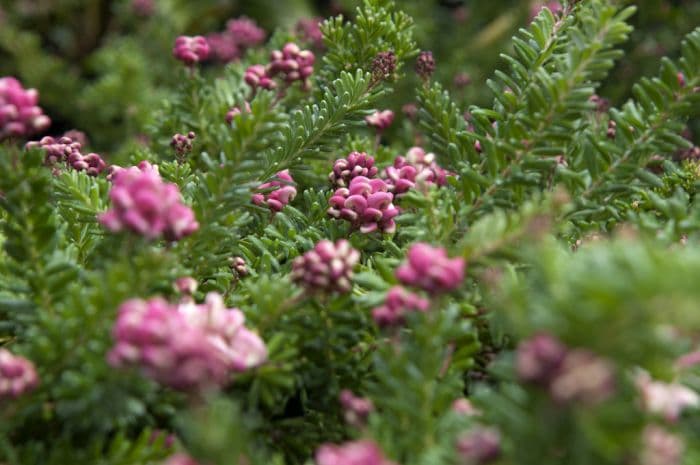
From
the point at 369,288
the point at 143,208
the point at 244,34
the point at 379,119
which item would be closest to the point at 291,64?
the point at 379,119

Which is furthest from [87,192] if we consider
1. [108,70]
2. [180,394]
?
[108,70]

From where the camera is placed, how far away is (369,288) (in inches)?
32.6

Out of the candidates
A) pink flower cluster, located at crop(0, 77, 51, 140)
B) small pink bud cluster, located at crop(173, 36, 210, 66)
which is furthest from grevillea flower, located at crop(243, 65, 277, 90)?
pink flower cluster, located at crop(0, 77, 51, 140)

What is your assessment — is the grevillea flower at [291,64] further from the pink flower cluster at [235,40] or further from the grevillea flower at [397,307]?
the pink flower cluster at [235,40]

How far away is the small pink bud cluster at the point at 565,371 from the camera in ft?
1.55

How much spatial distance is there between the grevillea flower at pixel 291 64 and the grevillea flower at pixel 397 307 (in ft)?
1.91

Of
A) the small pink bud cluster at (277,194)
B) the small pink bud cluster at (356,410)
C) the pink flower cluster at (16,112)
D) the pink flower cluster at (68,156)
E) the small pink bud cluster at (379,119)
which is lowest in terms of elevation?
the small pink bud cluster at (356,410)

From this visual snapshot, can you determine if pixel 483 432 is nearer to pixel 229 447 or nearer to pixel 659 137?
pixel 229 447

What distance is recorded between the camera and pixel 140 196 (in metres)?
0.63

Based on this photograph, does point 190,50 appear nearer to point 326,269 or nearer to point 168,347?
point 326,269

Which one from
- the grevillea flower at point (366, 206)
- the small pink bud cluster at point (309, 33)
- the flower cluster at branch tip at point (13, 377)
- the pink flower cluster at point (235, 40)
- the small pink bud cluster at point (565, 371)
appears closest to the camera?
the small pink bud cluster at point (565, 371)

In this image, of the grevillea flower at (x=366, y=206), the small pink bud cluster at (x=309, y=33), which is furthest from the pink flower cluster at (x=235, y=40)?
the grevillea flower at (x=366, y=206)

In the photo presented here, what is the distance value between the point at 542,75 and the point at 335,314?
360mm

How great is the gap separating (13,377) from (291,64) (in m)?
0.68
